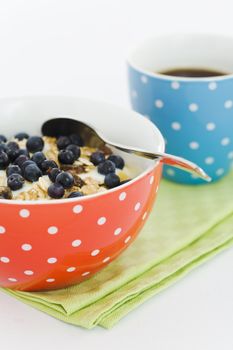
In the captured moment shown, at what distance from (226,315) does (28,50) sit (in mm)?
955

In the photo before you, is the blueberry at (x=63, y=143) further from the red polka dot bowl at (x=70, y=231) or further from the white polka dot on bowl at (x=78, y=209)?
the white polka dot on bowl at (x=78, y=209)

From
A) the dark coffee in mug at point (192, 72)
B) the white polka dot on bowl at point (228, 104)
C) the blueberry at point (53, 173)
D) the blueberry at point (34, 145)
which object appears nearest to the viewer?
the blueberry at point (53, 173)

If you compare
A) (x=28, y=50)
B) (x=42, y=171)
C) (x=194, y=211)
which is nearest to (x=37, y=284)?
(x=42, y=171)

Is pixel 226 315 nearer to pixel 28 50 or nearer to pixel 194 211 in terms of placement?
pixel 194 211

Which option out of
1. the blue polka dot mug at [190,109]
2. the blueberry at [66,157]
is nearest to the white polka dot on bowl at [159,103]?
the blue polka dot mug at [190,109]

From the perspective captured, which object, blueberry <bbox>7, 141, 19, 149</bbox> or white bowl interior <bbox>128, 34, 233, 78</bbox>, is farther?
white bowl interior <bbox>128, 34, 233, 78</bbox>

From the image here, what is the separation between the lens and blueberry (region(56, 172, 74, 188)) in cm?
99

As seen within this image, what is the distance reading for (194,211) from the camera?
3.92ft

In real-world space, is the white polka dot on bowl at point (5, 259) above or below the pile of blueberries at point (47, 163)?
below

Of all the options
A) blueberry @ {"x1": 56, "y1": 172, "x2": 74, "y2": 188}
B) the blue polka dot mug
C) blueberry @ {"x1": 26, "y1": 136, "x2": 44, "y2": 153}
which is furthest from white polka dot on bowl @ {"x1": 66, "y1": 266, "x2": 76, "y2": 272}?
the blue polka dot mug

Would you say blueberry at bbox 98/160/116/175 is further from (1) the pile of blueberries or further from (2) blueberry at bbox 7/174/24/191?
(2) blueberry at bbox 7/174/24/191

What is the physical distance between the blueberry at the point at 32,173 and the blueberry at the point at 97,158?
0.10m

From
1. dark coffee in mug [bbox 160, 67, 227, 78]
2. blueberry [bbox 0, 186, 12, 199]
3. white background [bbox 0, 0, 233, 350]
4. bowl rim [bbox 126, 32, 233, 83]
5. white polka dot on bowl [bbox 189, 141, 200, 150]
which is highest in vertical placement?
bowl rim [bbox 126, 32, 233, 83]

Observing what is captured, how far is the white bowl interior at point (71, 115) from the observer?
1114mm
